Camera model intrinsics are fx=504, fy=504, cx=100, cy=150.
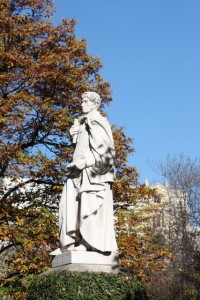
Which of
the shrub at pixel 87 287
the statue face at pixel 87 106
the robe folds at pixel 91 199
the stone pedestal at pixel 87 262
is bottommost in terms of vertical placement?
the shrub at pixel 87 287

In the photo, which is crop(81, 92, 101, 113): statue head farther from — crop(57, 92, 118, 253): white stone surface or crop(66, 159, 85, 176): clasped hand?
crop(66, 159, 85, 176): clasped hand

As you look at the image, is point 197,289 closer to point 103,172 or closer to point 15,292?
point 15,292

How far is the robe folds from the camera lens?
25.8 ft

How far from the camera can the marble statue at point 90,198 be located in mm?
7871

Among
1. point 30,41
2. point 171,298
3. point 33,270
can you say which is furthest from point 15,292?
point 171,298

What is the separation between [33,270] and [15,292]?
0.75m

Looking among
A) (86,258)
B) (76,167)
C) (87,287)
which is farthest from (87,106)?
(87,287)

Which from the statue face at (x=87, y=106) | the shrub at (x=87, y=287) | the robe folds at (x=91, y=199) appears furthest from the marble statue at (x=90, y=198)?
the shrub at (x=87, y=287)

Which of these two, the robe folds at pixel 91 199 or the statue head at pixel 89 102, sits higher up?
the statue head at pixel 89 102

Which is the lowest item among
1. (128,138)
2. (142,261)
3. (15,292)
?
(15,292)

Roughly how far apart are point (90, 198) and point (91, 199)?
0.08 feet

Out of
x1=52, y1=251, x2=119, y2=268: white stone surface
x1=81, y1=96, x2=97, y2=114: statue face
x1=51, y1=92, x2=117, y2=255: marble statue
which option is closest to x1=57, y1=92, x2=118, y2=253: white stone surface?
x1=51, y1=92, x2=117, y2=255: marble statue

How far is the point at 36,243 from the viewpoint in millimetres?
14336

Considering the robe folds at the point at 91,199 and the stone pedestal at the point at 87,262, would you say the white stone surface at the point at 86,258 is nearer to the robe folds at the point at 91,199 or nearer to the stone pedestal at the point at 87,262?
the stone pedestal at the point at 87,262
